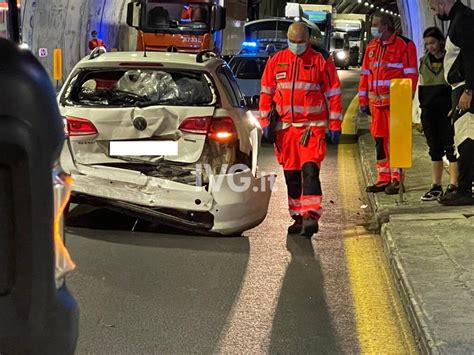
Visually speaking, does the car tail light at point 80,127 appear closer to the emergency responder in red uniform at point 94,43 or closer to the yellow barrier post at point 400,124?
the yellow barrier post at point 400,124

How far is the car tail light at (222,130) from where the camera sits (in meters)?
6.39

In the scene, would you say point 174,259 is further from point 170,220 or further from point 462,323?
point 462,323

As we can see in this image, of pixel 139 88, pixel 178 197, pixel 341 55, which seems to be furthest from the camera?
pixel 341 55

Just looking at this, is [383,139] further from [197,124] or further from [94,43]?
[94,43]

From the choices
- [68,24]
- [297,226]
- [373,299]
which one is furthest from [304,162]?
[68,24]

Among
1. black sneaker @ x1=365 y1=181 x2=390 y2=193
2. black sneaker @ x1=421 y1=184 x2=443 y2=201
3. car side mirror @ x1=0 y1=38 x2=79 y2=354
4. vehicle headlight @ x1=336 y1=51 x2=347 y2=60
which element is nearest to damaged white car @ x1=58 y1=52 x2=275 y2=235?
black sneaker @ x1=421 y1=184 x2=443 y2=201

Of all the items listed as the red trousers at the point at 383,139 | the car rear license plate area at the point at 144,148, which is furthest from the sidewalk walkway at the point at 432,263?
the car rear license plate area at the point at 144,148

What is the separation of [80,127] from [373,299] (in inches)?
113

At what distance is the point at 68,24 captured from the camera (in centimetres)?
2033

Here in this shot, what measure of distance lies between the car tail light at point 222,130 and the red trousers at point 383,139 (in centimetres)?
270

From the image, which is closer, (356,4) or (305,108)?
(305,108)

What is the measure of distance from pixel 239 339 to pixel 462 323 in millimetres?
1266

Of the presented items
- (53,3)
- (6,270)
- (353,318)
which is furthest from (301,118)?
(53,3)

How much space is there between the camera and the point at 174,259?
6156 mm
